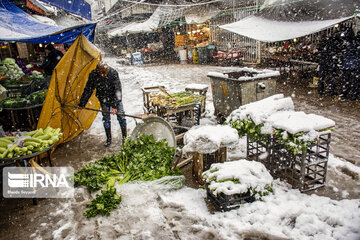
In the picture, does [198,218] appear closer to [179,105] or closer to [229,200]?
[229,200]

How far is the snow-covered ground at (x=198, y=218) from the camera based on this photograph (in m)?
2.96

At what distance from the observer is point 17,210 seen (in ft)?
12.5

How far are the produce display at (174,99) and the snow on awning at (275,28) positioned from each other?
3.41 metres

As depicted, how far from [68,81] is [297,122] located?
448cm

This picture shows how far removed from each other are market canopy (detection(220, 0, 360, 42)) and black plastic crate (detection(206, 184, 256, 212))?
5647 mm

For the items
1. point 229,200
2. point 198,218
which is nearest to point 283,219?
point 229,200

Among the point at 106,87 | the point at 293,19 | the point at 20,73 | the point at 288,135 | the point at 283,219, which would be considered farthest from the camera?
the point at 20,73

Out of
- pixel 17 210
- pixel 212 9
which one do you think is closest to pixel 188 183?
pixel 17 210

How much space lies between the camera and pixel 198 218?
10.9ft

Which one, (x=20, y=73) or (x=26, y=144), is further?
(x=20, y=73)

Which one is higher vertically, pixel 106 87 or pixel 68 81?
pixel 68 81

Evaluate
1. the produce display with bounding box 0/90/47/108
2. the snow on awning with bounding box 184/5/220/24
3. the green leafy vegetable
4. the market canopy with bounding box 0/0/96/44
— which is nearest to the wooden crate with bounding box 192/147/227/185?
the green leafy vegetable

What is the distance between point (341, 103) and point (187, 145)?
22.0ft

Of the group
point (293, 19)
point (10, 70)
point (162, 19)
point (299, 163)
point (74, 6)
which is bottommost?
point (299, 163)
